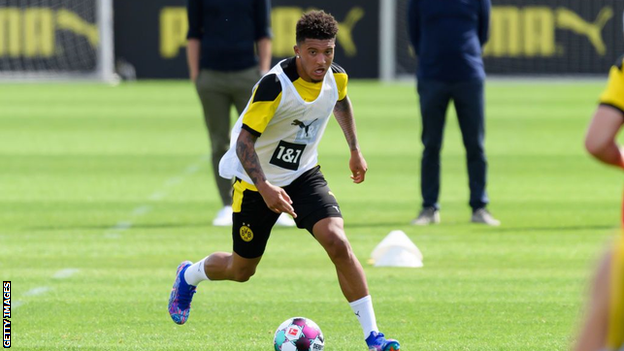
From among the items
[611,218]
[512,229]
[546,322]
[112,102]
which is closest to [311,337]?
[546,322]

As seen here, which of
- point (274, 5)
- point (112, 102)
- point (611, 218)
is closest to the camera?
point (611, 218)

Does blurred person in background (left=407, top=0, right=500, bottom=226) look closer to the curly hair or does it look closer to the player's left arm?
the player's left arm

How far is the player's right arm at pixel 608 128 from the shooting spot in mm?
4473

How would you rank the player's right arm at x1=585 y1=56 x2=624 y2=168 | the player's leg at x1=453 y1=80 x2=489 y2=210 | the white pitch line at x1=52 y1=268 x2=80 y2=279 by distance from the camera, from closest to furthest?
1. the player's right arm at x1=585 y1=56 x2=624 y2=168
2. the white pitch line at x1=52 y1=268 x2=80 y2=279
3. the player's leg at x1=453 y1=80 x2=489 y2=210

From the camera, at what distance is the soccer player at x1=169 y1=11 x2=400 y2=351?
6492 mm

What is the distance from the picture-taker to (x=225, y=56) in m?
11.5

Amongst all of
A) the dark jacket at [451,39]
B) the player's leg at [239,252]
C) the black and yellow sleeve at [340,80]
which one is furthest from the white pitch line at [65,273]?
the dark jacket at [451,39]

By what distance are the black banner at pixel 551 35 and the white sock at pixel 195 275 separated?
88.3 ft

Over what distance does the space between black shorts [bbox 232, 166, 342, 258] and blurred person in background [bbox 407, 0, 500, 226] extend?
4.53m

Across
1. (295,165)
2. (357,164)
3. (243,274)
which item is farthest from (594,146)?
(243,274)

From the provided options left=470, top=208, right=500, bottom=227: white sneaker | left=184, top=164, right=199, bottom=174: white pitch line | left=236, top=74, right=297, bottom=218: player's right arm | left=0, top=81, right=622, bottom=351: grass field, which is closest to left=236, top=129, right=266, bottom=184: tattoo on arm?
left=236, top=74, right=297, bottom=218: player's right arm

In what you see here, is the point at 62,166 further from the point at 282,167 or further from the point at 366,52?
the point at 366,52

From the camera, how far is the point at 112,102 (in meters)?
28.1

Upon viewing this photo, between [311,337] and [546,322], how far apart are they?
5.30 feet
